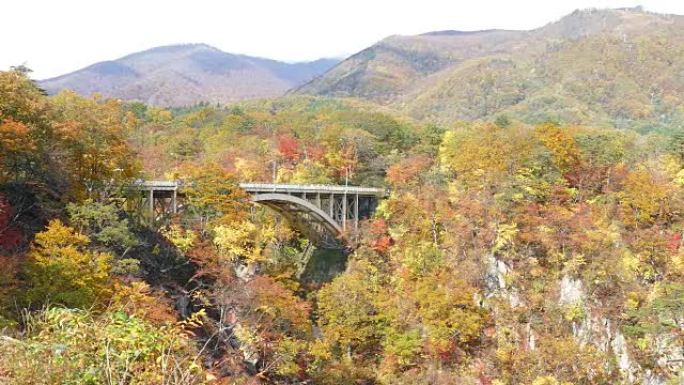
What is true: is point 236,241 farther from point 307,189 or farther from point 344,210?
point 344,210

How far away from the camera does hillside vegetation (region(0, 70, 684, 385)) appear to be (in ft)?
58.2

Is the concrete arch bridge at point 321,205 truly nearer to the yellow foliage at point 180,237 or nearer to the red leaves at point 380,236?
the red leaves at point 380,236

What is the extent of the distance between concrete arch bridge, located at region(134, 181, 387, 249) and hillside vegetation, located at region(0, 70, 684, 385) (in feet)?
4.56

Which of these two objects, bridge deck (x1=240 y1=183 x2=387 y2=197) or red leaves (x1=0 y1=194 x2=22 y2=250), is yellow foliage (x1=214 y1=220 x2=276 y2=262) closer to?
bridge deck (x1=240 y1=183 x2=387 y2=197)

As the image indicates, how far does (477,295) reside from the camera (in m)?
26.1

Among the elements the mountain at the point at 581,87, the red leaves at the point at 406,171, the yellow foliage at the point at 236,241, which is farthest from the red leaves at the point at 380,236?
the mountain at the point at 581,87

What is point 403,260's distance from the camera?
29500 millimetres

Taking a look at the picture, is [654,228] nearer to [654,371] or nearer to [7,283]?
[654,371]

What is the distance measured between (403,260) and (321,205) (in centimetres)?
769

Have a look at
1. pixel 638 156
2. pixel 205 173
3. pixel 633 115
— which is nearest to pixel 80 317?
pixel 205 173

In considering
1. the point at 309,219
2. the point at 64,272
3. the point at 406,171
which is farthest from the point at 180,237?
the point at 406,171

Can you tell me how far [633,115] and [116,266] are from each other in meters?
111

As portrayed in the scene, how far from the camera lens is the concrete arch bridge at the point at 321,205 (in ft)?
96.5

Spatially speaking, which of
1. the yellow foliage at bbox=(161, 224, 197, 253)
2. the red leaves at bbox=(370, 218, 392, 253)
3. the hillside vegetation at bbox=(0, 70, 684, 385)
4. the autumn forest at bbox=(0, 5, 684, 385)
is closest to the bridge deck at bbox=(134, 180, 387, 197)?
the autumn forest at bbox=(0, 5, 684, 385)
